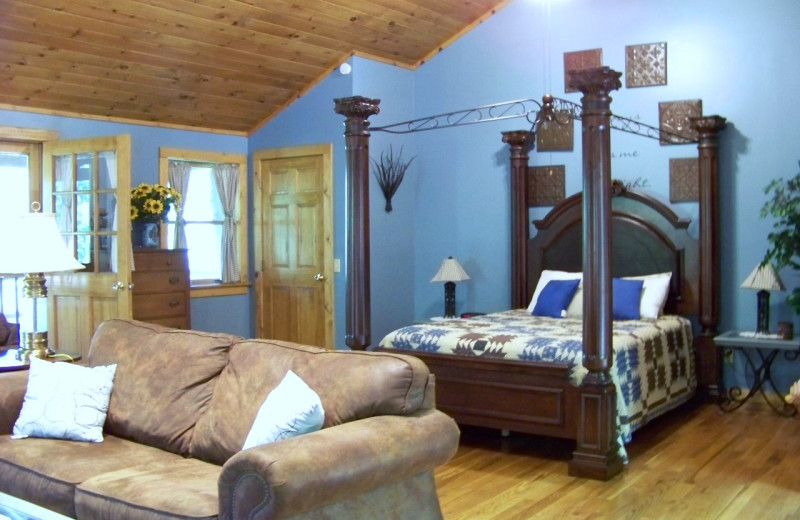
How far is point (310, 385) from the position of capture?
3016 mm

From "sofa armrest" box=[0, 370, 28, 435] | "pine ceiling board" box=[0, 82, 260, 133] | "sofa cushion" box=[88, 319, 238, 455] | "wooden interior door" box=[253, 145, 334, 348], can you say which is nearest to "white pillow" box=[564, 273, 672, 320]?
"wooden interior door" box=[253, 145, 334, 348]

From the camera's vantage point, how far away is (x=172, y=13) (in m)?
5.45

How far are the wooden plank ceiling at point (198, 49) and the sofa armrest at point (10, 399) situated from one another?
240cm

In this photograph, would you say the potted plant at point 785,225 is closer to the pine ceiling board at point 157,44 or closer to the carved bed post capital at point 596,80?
the carved bed post capital at point 596,80

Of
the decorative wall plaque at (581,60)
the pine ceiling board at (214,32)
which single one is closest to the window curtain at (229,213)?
the pine ceiling board at (214,32)

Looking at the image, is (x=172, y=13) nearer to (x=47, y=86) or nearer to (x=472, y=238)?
(x=47, y=86)

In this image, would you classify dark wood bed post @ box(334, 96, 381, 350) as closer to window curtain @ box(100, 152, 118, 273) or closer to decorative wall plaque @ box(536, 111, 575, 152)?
window curtain @ box(100, 152, 118, 273)

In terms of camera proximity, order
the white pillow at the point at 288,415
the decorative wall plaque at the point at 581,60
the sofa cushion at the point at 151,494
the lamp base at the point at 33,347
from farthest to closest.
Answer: the decorative wall plaque at the point at 581,60, the lamp base at the point at 33,347, the white pillow at the point at 288,415, the sofa cushion at the point at 151,494

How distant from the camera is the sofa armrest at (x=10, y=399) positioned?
11.8ft

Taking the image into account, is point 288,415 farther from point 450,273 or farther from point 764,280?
point 450,273

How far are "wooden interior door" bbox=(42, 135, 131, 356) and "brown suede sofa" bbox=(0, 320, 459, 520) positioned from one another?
2.07 m

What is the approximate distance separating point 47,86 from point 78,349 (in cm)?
184

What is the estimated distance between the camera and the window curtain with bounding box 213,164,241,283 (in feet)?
23.9

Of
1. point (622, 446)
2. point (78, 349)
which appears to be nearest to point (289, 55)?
point (78, 349)
